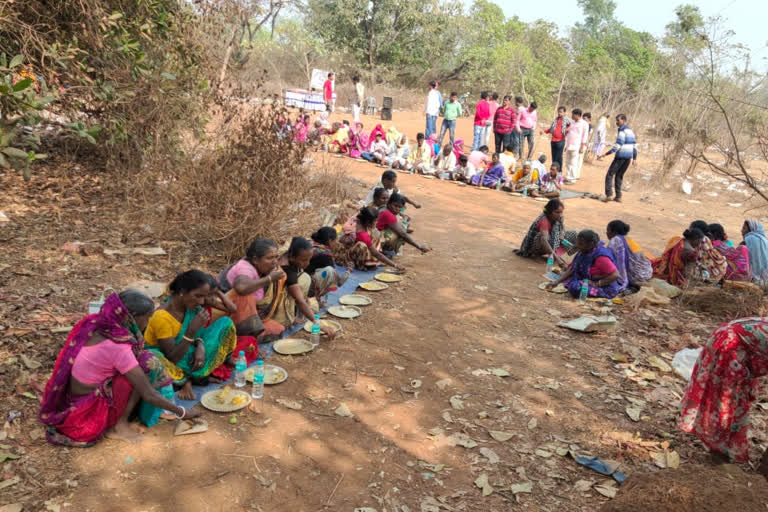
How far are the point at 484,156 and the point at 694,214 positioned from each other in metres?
4.73

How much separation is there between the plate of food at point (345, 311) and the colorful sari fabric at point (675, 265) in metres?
3.89

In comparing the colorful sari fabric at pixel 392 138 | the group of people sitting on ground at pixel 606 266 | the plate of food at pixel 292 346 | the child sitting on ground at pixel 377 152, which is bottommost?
the plate of food at pixel 292 346

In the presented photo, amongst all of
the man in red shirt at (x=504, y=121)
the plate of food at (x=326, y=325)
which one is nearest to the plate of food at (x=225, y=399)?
the plate of food at (x=326, y=325)

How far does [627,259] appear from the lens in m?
6.18

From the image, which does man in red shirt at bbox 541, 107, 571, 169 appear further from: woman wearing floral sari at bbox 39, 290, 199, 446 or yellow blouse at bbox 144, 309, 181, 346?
woman wearing floral sari at bbox 39, 290, 199, 446

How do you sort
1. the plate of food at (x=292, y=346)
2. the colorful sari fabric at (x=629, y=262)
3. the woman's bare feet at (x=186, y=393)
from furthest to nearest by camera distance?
the colorful sari fabric at (x=629, y=262) < the plate of food at (x=292, y=346) < the woman's bare feet at (x=186, y=393)

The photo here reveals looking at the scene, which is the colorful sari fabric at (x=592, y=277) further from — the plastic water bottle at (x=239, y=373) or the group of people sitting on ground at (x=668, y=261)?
the plastic water bottle at (x=239, y=373)

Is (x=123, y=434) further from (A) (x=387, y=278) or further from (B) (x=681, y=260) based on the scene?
(B) (x=681, y=260)

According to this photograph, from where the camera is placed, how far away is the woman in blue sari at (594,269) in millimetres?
5871

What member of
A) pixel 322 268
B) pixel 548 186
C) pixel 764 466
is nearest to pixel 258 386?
pixel 322 268

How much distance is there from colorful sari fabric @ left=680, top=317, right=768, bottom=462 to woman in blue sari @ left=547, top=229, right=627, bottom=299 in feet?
8.54

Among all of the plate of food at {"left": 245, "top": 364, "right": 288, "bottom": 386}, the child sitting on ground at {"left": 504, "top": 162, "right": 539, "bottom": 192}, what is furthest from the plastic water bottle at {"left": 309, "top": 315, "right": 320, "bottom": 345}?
the child sitting on ground at {"left": 504, "top": 162, "right": 539, "bottom": 192}

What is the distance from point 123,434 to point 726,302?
19.3 feet

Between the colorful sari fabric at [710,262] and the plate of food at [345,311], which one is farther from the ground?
the colorful sari fabric at [710,262]
